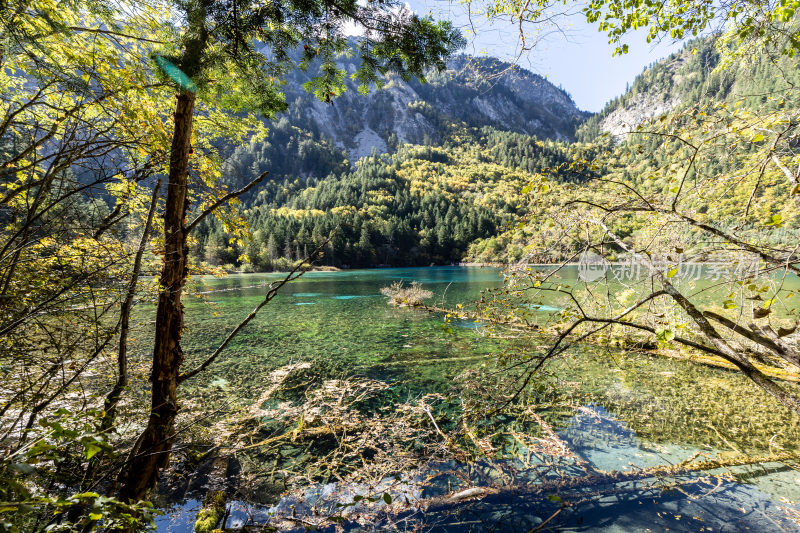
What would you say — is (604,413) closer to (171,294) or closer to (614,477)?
(614,477)

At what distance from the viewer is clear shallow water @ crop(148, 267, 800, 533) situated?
4656 mm

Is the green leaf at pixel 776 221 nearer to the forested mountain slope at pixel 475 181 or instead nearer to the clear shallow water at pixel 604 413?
the forested mountain slope at pixel 475 181

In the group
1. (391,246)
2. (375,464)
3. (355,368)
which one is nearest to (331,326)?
(355,368)

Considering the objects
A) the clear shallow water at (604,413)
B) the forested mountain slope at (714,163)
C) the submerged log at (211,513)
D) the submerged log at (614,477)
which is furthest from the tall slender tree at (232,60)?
the submerged log at (614,477)

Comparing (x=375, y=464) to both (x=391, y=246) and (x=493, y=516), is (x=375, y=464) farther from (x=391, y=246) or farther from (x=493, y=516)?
(x=391, y=246)

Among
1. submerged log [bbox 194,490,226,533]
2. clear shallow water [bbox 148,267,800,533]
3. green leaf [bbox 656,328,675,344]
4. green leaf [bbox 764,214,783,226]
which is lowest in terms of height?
clear shallow water [bbox 148,267,800,533]

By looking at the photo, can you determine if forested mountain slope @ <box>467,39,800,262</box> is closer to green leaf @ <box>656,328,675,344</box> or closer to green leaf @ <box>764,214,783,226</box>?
green leaf @ <box>764,214,783,226</box>

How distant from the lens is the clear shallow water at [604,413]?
4656 millimetres

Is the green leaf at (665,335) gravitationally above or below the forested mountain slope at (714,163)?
below

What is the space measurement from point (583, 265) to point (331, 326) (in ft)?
54.3

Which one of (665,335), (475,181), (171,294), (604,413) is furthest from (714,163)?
(475,181)

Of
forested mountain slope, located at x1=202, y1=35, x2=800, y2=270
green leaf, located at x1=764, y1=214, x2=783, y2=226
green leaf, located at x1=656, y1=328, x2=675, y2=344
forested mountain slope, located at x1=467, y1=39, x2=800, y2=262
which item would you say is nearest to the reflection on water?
green leaf, located at x1=656, y1=328, x2=675, y2=344

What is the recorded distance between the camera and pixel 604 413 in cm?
778

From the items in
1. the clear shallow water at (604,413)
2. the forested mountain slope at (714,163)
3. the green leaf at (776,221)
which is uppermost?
the forested mountain slope at (714,163)
